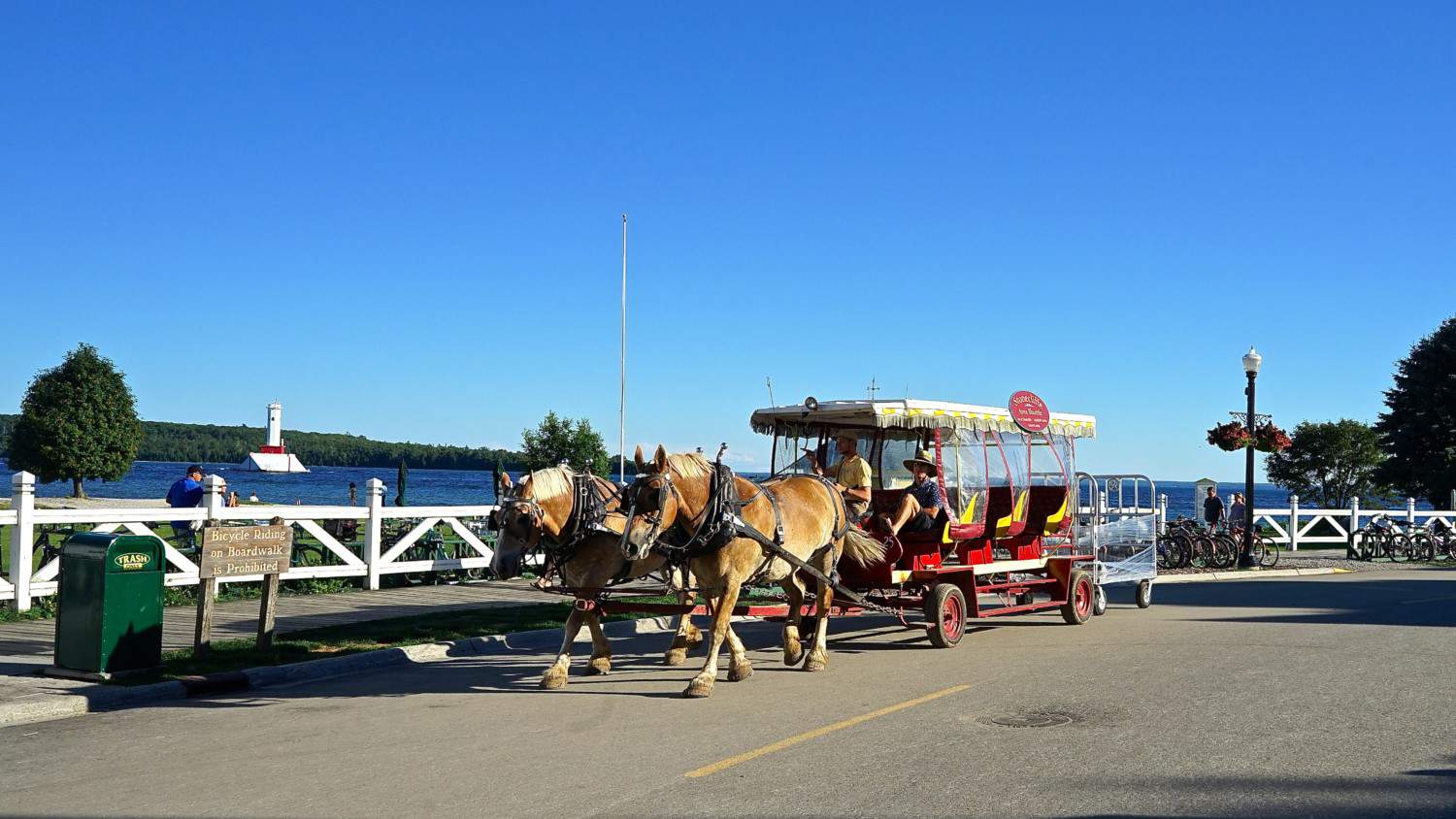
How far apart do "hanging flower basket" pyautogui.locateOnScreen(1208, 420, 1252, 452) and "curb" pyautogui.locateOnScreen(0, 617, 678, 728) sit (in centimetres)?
1694

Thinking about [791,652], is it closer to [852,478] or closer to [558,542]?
[852,478]

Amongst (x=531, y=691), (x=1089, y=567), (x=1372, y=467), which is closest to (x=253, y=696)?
(x=531, y=691)

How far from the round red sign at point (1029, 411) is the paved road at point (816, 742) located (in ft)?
9.16

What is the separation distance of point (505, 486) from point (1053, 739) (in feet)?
15.9

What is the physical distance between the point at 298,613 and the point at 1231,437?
19.2 meters

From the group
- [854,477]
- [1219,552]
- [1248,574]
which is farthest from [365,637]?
[1219,552]

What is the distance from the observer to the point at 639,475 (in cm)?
991

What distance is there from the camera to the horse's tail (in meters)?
12.1

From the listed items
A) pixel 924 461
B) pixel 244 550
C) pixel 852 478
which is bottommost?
pixel 244 550

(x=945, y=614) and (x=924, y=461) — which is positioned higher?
(x=924, y=461)

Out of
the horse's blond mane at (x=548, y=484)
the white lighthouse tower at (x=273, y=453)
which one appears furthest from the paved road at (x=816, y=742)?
the white lighthouse tower at (x=273, y=453)

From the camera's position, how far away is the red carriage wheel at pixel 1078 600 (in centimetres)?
1489

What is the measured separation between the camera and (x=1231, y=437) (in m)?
25.6

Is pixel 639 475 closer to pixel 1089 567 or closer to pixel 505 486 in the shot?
pixel 505 486
